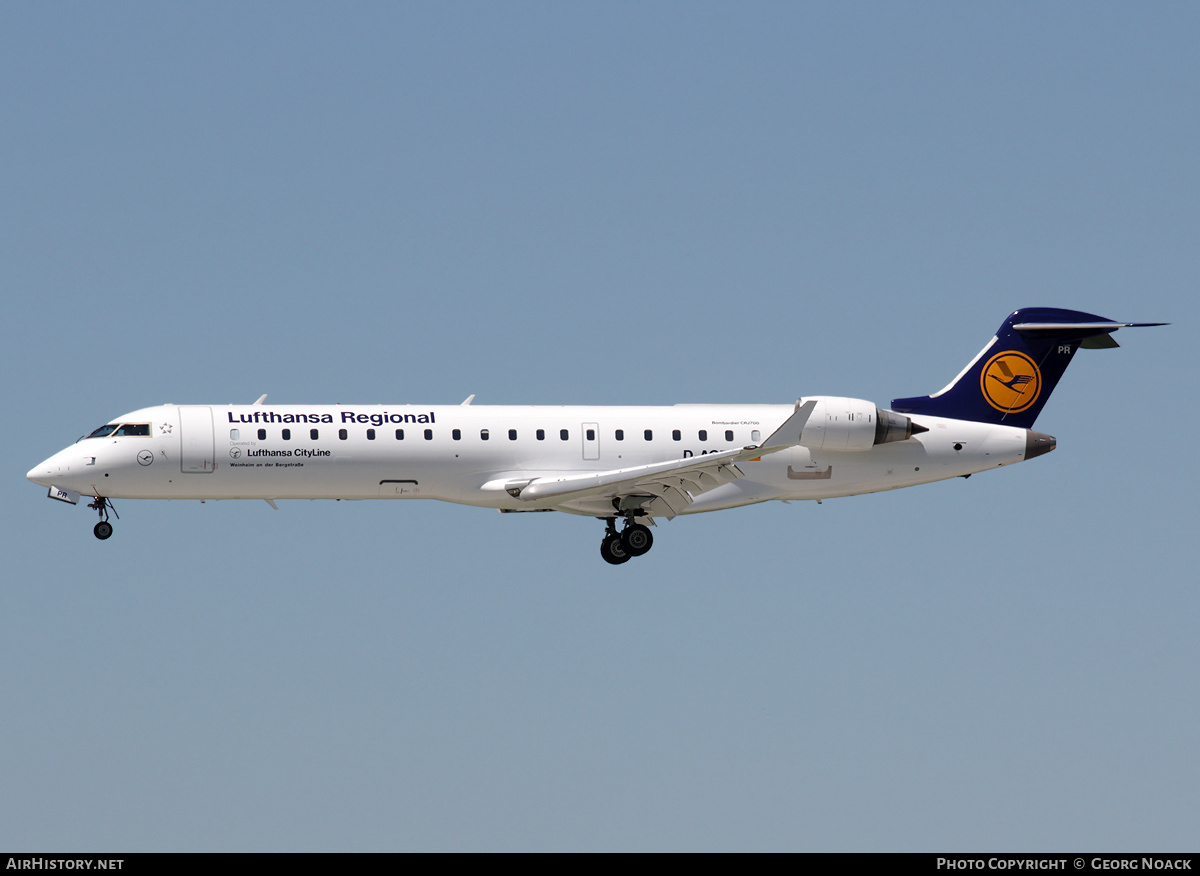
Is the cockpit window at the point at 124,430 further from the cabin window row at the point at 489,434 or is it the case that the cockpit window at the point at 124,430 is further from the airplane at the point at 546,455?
the cabin window row at the point at 489,434

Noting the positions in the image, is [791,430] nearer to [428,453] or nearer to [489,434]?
[489,434]

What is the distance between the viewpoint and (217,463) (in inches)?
1594

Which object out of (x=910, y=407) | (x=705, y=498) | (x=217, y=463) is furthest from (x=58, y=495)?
(x=910, y=407)

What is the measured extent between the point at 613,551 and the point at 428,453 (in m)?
5.01

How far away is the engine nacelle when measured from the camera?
41.9 m

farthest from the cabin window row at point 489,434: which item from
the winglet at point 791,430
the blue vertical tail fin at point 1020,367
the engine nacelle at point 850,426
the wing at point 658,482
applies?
the blue vertical tail fin at point 1020,367

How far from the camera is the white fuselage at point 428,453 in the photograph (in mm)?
40594

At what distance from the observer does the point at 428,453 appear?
135 ft

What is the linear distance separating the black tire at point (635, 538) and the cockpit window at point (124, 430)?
1115 cm

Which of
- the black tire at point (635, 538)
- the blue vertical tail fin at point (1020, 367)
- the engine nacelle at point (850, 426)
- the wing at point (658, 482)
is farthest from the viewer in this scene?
the blue vertical tail fin at point (1020, 367)

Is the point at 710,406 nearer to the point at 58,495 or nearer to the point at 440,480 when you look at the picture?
the point at 440,480

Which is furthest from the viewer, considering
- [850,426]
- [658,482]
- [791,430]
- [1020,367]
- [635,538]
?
[1020,367]

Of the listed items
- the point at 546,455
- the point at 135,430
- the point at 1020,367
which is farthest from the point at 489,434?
the point at 1020,367

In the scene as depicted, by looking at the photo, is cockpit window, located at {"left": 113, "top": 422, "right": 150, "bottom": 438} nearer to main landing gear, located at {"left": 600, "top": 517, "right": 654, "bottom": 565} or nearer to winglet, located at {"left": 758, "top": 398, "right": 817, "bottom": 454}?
main landing gear, located at {"left": 600, "top": 517, "right": 654, "bottom": 565}
